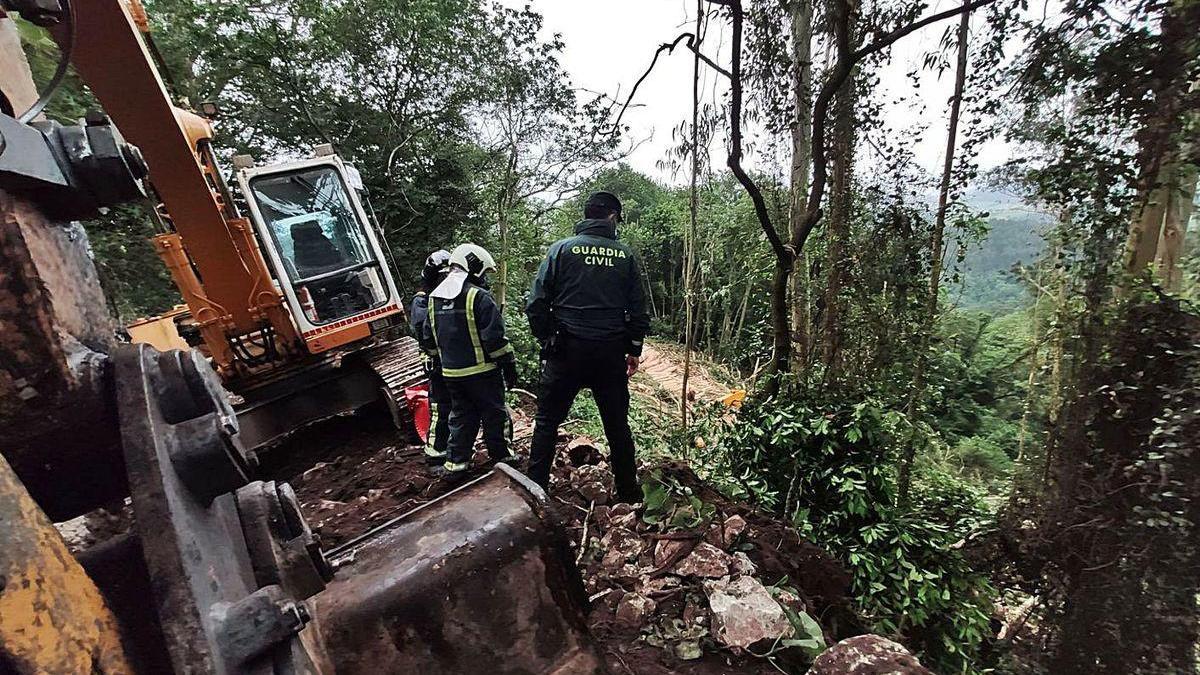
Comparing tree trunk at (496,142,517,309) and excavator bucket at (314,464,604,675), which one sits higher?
tree trunk at (496,142,517,309)

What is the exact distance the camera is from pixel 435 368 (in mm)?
4645

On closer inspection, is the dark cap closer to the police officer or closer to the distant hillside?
the police officer

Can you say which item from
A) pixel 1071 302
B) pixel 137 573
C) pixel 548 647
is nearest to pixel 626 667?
pixel 548 647

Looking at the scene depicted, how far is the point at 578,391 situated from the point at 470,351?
1002mm

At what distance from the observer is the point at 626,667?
243cm

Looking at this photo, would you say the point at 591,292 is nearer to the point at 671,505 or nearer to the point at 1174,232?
the point at 671,505

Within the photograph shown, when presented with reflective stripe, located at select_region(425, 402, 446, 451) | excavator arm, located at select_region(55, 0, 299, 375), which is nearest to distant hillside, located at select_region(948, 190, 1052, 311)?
reflective stripe, located at select_region(425, 402, 446, 451)

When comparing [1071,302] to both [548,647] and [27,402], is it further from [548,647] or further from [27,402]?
[27,402]

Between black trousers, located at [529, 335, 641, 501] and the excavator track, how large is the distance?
7.94 feet

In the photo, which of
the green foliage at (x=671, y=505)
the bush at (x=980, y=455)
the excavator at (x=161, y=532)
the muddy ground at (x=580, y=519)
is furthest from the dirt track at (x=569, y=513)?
the bush at (x=980, y=455)

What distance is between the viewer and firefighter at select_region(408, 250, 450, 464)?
15.0ft

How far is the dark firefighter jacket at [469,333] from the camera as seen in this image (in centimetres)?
404

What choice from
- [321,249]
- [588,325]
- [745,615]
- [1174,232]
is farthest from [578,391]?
[1174,232]

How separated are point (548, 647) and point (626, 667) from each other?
824 mm
